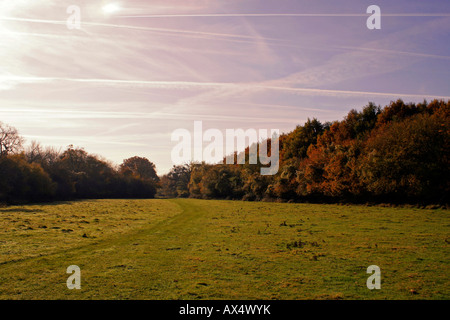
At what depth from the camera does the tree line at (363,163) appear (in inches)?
1490

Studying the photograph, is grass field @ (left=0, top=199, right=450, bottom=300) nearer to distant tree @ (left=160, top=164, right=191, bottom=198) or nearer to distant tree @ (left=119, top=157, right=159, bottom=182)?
distant tree @ (left=160, top=164, right=191, bottom=198)

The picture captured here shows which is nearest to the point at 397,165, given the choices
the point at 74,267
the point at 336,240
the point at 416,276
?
A: the point at 336,240

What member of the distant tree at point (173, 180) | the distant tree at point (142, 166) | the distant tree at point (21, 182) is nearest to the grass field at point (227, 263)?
the distant tree at point (21, 182)

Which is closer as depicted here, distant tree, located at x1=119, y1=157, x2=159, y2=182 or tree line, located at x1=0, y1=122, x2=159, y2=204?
tree line, located at x1=0, y1=122, x2=159, y2=204

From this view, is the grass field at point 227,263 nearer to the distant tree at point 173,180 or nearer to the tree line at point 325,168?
the tree line at point 325,168

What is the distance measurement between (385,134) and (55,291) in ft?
145

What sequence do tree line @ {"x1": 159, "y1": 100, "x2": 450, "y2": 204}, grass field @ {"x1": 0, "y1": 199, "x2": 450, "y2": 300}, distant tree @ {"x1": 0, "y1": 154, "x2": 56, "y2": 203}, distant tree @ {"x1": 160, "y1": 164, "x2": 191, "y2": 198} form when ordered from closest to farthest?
grass field @ {"x1": 0, "y1": 199, "x2": 450, "y2": 300} → tree line @ {"x1": 159, "y1": 100, "x2": 450, "y2": 204} → distant tree @ {"x1": 0, "y1": 154, "x2": 56, "y2": 203} → distant tree @ {"x1": 160, "y1": 164, "x2": 191, "y2": 198}

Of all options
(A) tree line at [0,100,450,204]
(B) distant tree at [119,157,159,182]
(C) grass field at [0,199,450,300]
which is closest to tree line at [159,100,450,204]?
(A) tree line at [0,100,450,204]

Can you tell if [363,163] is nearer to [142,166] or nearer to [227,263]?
[227,263]

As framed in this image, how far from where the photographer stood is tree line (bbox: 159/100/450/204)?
37.8 meters

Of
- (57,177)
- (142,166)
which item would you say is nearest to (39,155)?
(57,177)

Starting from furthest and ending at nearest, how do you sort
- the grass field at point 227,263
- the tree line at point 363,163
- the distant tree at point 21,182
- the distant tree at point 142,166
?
the distant tree at point 142,166, the distant tree at point 21,182, the tree line at point 363,163, the grass field at point 227,263

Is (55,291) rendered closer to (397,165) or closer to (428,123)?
(397,165)

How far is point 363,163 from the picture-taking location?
45688 mm
